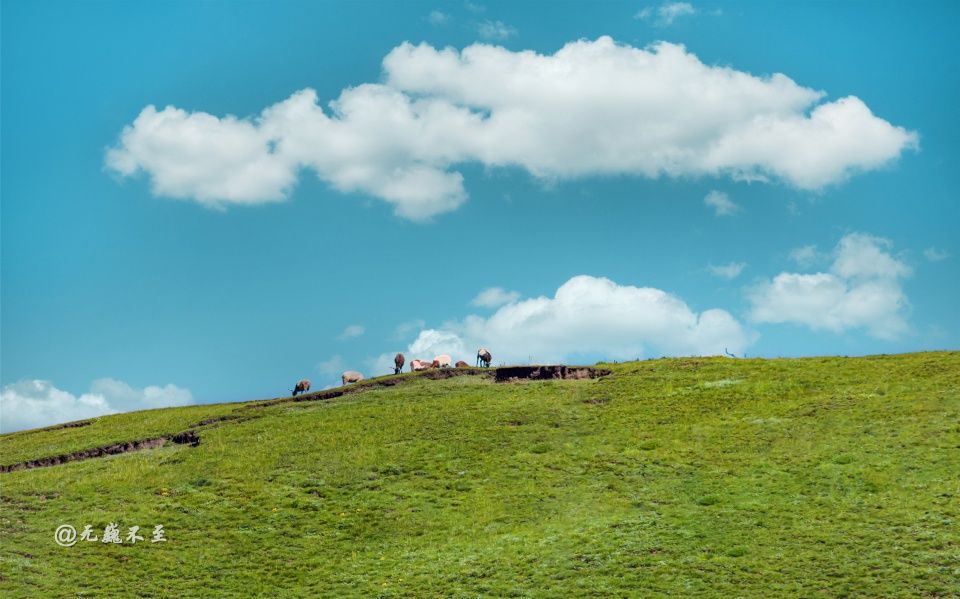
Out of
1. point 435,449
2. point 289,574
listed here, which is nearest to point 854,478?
point 435,449

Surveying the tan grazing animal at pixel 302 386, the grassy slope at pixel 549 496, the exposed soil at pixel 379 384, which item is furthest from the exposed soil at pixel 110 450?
the tan grazing animal at pixel 302 386

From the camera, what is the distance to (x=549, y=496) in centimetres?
4581

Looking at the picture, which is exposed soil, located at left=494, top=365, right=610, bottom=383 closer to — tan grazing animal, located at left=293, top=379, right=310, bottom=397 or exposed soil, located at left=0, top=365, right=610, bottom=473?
exposed soil, located at left=0, top=365, right=610, bottom=473

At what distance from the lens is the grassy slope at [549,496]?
124 ft

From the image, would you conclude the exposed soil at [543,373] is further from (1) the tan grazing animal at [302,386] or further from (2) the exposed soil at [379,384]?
(1) the tan grazing animal at [302,386]

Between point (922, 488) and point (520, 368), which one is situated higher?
point (520, 368)

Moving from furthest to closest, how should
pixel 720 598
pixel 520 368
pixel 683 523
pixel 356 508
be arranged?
pixel 520 368 < pixel 356 508 < pixel 683 523 < pixel 720 598

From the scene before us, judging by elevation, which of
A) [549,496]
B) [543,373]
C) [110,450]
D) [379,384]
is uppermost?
[379,384]

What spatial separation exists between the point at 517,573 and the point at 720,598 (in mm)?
7825

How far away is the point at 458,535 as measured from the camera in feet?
140

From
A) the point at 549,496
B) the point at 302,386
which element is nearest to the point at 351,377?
the point at 302,386

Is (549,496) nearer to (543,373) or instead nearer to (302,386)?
(543,373)

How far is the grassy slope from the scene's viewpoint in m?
37.8

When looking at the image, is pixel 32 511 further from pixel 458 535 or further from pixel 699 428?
pixel 699 428
